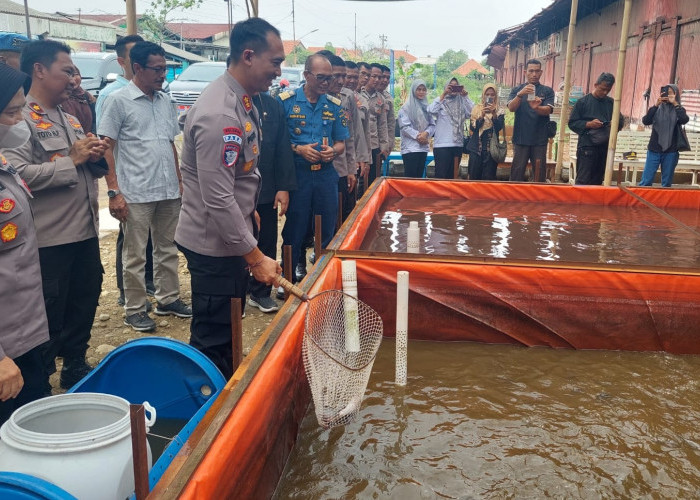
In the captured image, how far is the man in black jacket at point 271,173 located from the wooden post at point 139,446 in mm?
2666

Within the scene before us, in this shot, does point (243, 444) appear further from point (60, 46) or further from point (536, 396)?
point (60, 46)

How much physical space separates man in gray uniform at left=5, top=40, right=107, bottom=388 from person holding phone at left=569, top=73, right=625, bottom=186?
5.31 m

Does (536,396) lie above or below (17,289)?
below

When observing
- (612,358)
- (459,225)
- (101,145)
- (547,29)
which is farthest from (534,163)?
(547,29)

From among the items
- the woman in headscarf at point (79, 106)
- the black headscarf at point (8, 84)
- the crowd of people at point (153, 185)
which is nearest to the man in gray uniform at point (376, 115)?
the crowd of people at point (153, 185)

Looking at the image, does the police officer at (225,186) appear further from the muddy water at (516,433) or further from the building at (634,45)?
the building at (634,45)

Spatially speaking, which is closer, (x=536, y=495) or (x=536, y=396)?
(x=536, y=495)

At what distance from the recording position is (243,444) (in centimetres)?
165

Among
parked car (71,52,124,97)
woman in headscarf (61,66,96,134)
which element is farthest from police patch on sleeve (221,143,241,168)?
parked car (71,52,124,97)

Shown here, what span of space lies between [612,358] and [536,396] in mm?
635

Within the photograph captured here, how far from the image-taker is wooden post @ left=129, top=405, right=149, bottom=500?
1.25 meters

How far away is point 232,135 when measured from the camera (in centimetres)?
216

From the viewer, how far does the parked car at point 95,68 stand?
12.3 metres

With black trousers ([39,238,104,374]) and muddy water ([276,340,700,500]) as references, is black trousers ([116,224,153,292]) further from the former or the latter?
muddy water ([276,340,700,500])
